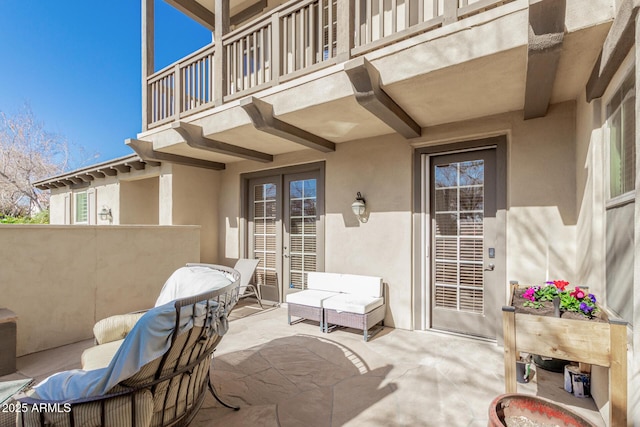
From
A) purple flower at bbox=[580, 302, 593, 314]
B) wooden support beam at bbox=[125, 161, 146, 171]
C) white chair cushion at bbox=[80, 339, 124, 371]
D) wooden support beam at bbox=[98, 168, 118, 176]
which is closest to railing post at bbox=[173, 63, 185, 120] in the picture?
wooden support beam at bbox=[125, 161, 146, 171]

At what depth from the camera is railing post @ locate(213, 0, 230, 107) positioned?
435 centimetres

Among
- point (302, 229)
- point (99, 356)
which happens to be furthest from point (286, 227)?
point (99, 356)

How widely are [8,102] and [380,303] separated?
67.9 feet

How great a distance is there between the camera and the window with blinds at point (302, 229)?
5.32 metres

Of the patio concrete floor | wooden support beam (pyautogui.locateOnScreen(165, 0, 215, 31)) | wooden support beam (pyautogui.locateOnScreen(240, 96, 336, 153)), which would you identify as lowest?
the patio concrete floor

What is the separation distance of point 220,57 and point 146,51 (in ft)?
6.21

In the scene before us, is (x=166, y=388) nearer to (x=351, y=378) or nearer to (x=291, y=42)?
(x=351, y=378)

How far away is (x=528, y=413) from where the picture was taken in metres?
1.67

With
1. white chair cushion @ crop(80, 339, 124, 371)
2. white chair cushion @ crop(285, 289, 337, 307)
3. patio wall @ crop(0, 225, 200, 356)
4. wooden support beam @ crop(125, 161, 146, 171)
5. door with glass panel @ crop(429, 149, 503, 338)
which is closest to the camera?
white chair cushion @ crop(80, 339, 124, 371)

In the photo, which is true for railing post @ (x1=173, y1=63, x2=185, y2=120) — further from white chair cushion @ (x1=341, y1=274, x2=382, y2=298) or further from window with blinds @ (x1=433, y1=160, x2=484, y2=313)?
window with blinds @ (x1=433, y1=160, x2=484, y2=313)

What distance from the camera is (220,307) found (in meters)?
1.93

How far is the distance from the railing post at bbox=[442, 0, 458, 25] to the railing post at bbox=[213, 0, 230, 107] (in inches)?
115

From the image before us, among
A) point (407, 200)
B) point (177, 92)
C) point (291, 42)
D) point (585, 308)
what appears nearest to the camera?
point (585, 308)

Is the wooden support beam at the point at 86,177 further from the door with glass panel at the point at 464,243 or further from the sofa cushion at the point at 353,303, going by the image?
the door with glass panel at the point at 464,243
